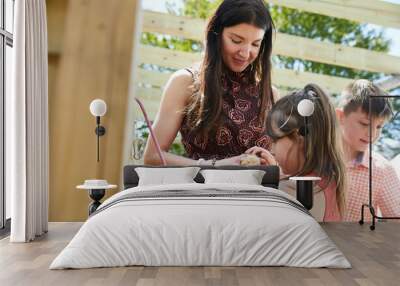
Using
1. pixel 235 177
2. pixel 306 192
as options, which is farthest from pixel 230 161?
pixel 306 192

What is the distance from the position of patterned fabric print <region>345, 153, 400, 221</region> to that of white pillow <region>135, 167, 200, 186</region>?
2.02 meters

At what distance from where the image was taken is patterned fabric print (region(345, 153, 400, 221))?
7195 mm

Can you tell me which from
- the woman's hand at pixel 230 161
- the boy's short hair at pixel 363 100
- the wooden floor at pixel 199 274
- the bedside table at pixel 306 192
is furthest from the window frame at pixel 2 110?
the boy's short hair at pixel 363 100

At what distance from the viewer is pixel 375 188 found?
23.9 feet

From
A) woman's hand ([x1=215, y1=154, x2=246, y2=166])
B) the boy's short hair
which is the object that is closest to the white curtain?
woman's hand ([x1=215, y1=154, x2=246, y2=166])

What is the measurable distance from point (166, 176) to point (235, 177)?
0.76 meters

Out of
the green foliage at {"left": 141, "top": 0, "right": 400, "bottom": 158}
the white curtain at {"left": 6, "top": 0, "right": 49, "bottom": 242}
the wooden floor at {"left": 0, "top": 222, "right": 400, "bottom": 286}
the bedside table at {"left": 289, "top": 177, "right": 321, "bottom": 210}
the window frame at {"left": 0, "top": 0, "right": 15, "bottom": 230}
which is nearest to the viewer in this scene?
the wooden floor at {"left": 0, "top": 222, "right": 400, "bottom": 286}

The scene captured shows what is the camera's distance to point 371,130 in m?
7.14

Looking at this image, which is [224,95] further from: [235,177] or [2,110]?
[2,110]

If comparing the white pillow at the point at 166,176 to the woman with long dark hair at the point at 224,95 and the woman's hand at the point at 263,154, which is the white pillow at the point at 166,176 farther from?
the woman's hand at the point at 263,154

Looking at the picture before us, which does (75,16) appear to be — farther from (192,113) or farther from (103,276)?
(103,276)

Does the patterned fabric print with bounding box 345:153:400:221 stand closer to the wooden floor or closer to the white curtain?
the wooden floor

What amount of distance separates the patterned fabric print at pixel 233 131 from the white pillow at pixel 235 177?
1.50 feet

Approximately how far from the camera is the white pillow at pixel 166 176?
21.1 feet
